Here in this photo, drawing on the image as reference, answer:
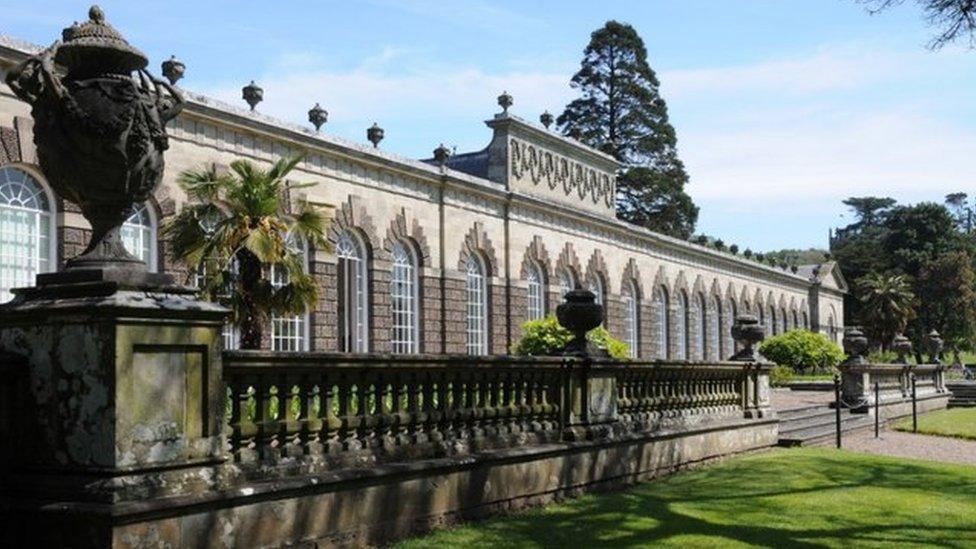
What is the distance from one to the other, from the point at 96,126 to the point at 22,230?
410 inches

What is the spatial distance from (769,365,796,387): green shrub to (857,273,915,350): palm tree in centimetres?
2826

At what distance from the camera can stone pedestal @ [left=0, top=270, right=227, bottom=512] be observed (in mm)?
5852

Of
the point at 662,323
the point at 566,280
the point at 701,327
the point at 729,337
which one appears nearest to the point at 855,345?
the point at 566,280

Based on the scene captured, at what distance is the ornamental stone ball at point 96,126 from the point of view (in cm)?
624

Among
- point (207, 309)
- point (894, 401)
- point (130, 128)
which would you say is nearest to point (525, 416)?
point (207, 309)

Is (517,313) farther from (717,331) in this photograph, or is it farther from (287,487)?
(287,487)

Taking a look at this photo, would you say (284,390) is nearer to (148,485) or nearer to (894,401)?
(148,485)

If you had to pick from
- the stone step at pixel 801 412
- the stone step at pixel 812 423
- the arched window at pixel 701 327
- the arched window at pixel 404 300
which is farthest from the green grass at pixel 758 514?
the arched window at pixel 701 327

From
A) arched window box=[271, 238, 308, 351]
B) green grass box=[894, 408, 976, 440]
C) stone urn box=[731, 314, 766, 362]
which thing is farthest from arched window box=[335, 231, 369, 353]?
green grass box=[894, 408, 976, 440]

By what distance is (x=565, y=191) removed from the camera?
3161 cm

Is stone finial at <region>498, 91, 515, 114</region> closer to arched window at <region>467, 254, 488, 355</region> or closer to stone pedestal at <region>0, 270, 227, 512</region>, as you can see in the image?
arched window at <region>467, 254, 488, 355</region>

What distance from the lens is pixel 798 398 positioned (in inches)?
1203

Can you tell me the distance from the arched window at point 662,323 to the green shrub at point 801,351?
316 inches

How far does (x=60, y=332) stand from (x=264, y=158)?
1451 centimetres
